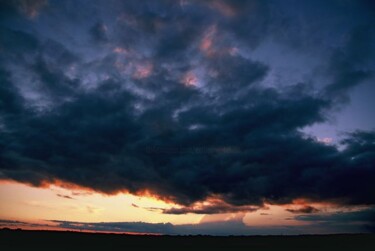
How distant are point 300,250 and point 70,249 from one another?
139ft

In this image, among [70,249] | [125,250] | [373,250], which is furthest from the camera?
[373,250]

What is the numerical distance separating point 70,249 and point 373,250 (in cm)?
5436

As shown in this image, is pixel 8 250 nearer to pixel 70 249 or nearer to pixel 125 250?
pixel 70 249

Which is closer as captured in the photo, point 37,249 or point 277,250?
point 37,249

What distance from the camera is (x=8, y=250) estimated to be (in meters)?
47.1

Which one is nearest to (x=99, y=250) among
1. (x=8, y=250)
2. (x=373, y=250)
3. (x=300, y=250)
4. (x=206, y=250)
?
(x=8, y=250)

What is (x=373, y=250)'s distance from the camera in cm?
6234

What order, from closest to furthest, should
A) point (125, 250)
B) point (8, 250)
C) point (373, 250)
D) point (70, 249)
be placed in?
1. point (8, 250)
2. point (70, 249)
3. point (125, 250)
4. point (373, 250)

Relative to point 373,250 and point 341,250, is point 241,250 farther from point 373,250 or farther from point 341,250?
point 373,250

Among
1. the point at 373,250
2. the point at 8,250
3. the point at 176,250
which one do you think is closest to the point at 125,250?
the point at 176,250

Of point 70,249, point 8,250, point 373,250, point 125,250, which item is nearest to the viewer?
point 8,250

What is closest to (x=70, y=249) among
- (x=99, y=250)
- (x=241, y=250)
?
(x=99, y=250)

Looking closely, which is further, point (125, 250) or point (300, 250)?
point (300, 250)

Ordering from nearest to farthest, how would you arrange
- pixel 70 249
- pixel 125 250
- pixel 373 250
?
pixel 70 249, pixel 125 250, pixel 373 250
